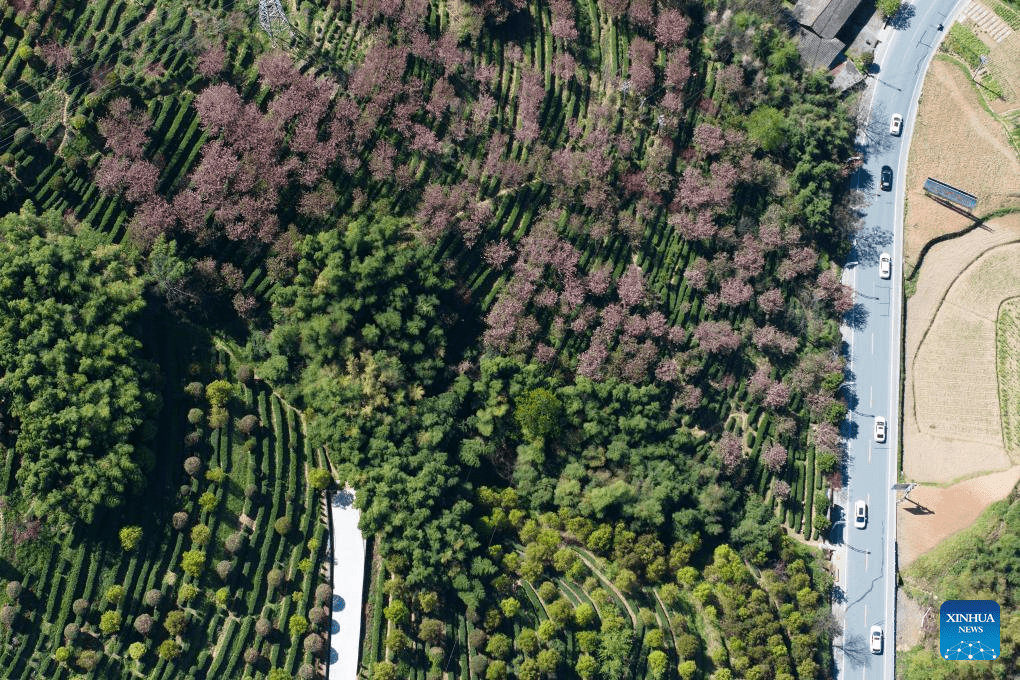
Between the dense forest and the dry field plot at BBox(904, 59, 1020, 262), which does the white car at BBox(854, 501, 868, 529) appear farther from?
the dry field plot at BBox(904, 59, 1020, 262)

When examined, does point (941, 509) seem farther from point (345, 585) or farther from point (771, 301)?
point (345, 585)

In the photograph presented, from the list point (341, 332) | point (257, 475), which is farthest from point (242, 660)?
point (341, 332)

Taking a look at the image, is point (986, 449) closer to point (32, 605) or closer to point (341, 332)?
point (341, 332)

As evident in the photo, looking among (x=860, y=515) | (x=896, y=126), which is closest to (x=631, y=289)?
(x=860, y=515)

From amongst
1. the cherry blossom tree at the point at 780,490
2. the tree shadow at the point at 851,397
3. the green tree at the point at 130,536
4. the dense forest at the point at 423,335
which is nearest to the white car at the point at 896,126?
the dense forest at the point at 423,335

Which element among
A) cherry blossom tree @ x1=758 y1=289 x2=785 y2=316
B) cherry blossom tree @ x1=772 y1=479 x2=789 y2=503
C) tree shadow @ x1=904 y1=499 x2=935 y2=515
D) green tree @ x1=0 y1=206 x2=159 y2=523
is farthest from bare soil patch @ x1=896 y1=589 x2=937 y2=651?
green tree @ x1=0 y1=206 x2=159 y2=523
